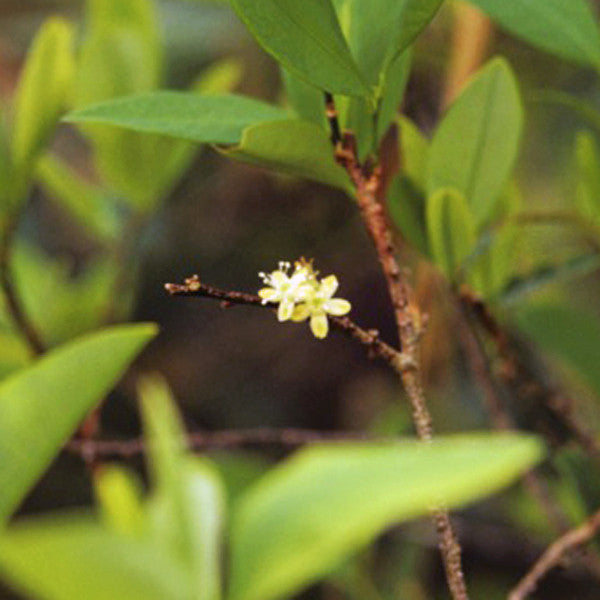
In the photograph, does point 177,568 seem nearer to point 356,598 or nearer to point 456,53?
point 356,598

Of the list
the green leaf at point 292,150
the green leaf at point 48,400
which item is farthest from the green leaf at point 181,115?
the green leaf at point 48,400

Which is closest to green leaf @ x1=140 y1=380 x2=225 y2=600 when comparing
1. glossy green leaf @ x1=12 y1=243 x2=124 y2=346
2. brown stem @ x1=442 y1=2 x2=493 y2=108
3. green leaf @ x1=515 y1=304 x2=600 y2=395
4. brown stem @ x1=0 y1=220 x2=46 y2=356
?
brown stem @ x1=0 y1=220 x2=46 y2=356

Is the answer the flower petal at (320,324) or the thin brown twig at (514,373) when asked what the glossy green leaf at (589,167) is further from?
the flower petal at (320,324)

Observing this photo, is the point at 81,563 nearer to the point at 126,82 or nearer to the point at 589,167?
the point at 589,167

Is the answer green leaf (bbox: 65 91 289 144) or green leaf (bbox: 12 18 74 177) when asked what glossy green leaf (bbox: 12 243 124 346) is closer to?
green leaf (bbox: 12 18 74 177)

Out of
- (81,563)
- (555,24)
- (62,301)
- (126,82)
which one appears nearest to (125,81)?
(126,82)

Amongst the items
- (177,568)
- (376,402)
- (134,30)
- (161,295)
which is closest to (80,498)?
(161,295)
